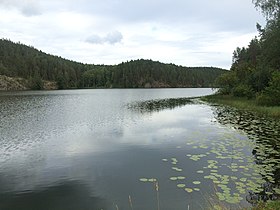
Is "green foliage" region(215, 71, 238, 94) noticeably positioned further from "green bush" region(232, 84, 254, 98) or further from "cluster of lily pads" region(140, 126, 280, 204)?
"cluster of lily pads" region(140, 126, 280, 204)

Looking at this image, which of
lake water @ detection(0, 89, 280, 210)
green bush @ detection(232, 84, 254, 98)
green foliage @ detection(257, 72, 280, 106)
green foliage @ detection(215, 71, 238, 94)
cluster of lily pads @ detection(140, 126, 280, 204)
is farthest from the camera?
green foliage @ detection(215, 71, 238, 94)

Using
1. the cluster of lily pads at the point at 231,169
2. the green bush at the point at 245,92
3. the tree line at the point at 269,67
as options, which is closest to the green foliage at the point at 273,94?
the tree line at the point at 269,67

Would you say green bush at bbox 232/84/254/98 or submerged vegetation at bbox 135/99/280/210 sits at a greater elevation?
green bush at bbox 232/84/254/98

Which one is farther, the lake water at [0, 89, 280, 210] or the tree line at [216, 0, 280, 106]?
the tree line at [216, 0, 280, 106]

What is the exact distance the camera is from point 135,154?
61.4 feet

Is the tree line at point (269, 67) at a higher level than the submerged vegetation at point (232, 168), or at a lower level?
higher

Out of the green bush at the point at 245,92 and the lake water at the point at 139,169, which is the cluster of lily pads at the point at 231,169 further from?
the green bush at the point at 245,92

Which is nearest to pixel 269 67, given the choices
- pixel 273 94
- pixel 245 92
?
pixel 245 92

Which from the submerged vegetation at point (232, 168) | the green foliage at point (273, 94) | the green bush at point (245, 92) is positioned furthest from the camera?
the green bush at point (245, 92)

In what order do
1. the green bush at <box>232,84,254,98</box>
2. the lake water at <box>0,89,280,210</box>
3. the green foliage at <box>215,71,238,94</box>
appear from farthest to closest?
1. the green foliage at <box>215,71,238,94</box>
2. the green bush at <box>232,84,254,98</box>
3. the lake water at <box>0,89,280,210</box>

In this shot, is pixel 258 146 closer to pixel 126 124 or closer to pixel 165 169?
pixel 165 169

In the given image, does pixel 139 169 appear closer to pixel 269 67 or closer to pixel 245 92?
pixel 269 67

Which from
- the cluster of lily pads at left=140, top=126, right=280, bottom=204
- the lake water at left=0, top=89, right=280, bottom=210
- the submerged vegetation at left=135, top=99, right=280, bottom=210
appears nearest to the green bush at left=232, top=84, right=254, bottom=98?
the lake water at left=0, top=89, right=280, bottom=210

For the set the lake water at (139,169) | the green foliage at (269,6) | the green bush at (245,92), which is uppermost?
the green foliage at (269,6)
